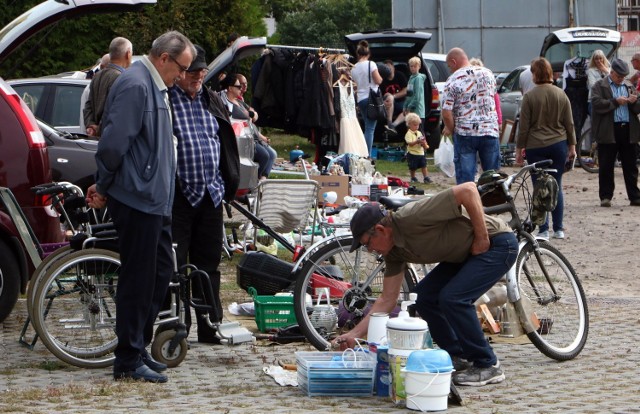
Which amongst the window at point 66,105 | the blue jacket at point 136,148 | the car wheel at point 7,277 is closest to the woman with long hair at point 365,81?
the window at point 66,105

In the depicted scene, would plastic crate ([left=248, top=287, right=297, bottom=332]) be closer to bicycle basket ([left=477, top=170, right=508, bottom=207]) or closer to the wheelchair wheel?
the wheelchair wheel

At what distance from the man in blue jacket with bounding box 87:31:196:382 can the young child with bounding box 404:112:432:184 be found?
1236 centimetres

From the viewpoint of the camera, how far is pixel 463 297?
25.1 ft

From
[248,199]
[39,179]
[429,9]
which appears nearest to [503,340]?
[39,179]

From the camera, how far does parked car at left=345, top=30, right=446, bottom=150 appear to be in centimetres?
2398

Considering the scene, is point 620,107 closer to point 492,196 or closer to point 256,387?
point 492,196

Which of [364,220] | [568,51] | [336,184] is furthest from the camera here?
[568,51]

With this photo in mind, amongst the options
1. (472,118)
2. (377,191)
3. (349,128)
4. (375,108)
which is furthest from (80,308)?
(375,108)

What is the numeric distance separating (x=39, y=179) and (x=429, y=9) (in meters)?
22.8

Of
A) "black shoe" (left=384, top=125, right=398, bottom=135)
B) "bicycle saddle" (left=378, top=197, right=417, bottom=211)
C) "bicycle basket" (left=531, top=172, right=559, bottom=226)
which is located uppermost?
"bicycle saddle" (left=378, top=197, right=417, bottom=211)

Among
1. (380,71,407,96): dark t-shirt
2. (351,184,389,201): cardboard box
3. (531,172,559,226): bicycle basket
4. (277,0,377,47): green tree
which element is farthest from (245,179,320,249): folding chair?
(277,0,377,47): green tree

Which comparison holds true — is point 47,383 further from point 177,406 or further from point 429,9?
point 429,9

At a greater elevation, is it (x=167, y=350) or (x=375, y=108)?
(x=375, y=108)

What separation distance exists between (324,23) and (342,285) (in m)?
51.8
